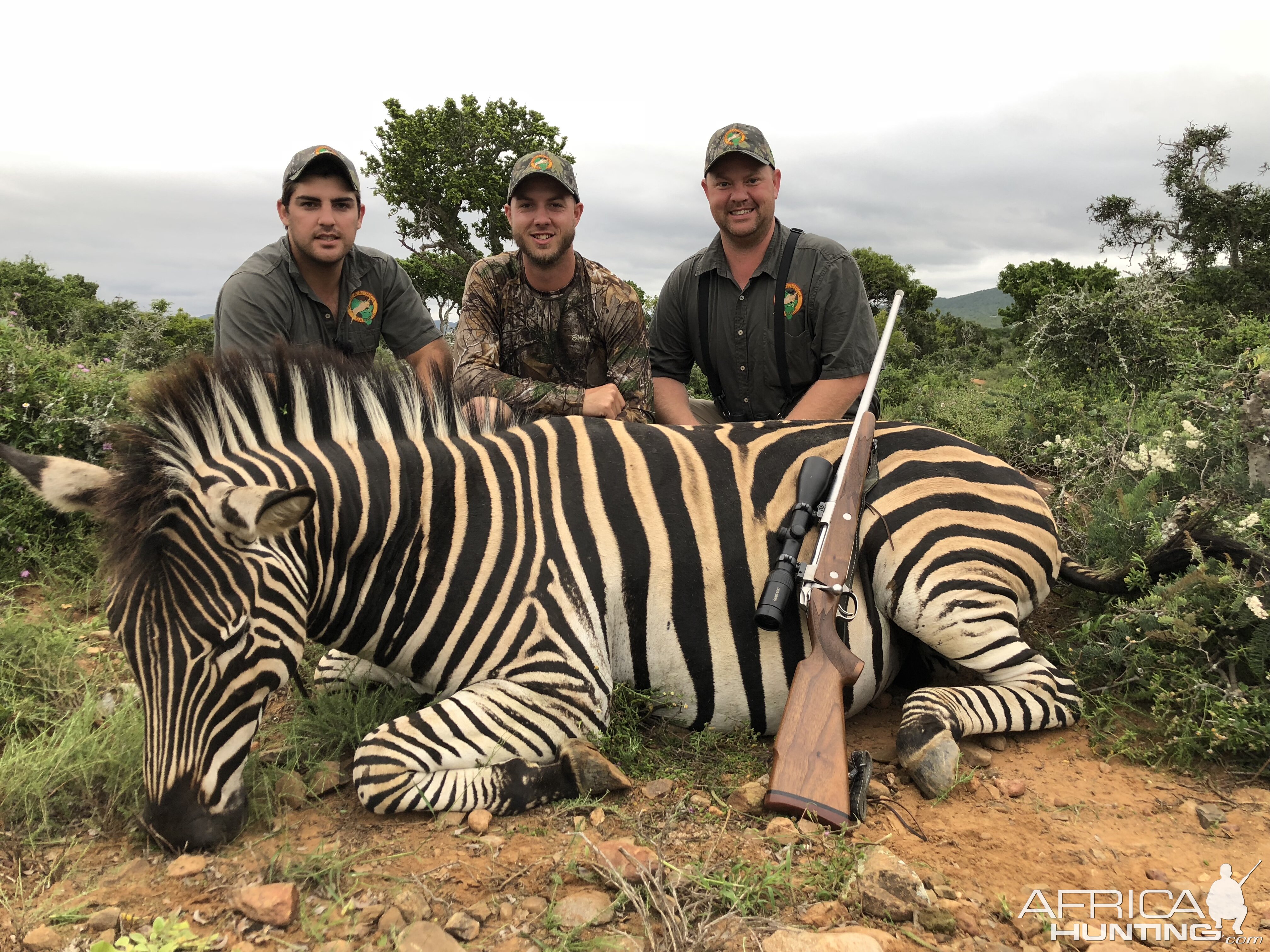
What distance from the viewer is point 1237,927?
2338 millimetres

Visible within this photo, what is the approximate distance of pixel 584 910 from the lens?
2297 millimetres

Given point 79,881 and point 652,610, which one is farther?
point 652,610

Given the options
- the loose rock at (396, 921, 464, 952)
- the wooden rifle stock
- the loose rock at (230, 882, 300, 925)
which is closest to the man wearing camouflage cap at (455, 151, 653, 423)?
the wooden rifle stock

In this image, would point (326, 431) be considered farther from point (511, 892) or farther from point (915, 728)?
point (915, 728)

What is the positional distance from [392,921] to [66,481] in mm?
1851

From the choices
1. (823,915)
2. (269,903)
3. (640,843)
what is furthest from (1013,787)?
(269,903)

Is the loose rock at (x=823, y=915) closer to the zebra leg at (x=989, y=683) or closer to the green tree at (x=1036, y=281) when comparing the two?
the zebra leg at (x=989, y=683)

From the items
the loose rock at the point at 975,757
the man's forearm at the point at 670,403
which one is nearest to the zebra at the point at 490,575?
the loose rock at the point at 975,757

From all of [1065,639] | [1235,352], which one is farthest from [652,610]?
[1235,352]

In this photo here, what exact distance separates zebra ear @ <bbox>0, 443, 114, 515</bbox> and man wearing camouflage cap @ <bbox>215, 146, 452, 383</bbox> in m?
2.36

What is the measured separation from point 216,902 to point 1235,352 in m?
11.8

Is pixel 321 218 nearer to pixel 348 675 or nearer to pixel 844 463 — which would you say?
pixel 348 675

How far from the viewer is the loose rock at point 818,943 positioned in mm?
2076

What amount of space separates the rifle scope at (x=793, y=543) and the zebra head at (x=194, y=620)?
179 cm
